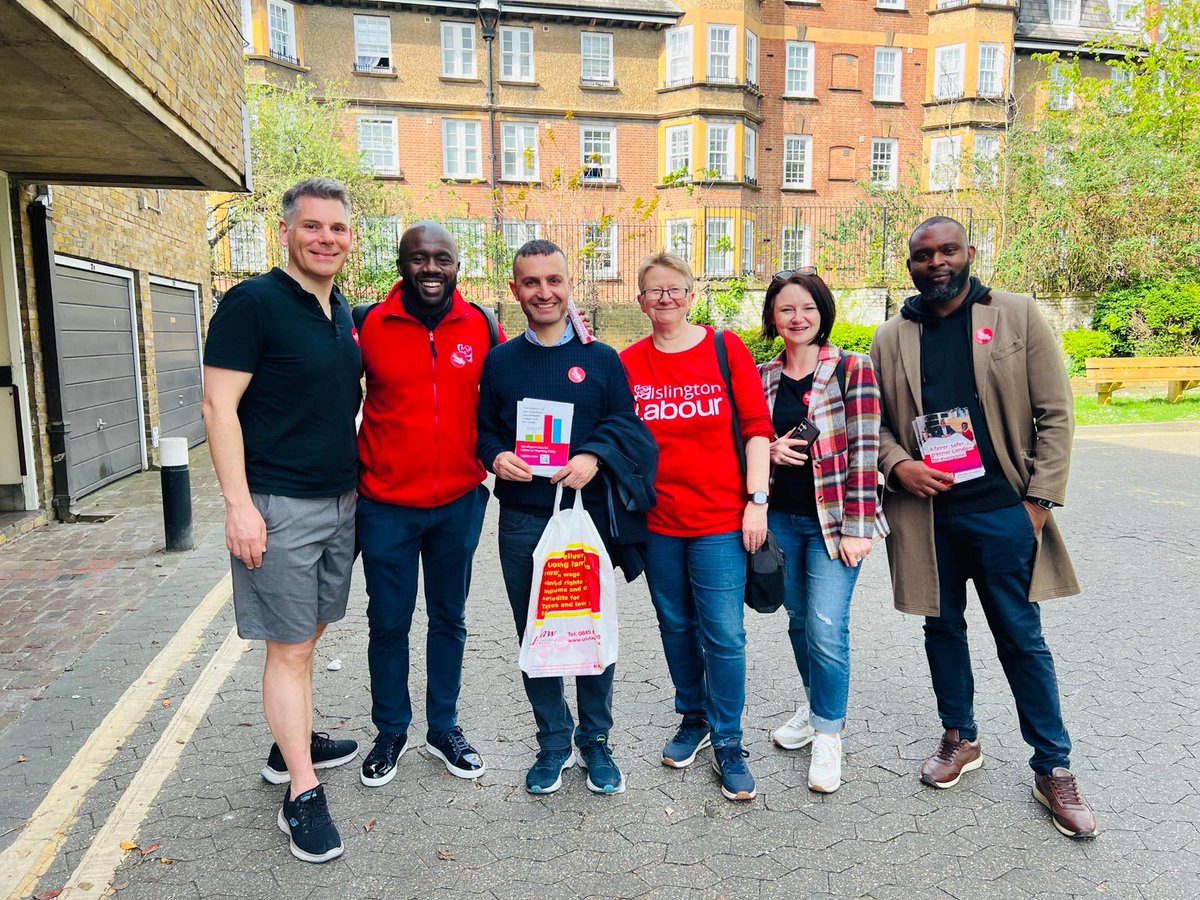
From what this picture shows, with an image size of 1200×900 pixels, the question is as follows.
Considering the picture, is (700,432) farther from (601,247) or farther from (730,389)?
(601,247)

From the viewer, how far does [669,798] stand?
10.8ft

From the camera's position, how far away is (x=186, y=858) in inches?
115

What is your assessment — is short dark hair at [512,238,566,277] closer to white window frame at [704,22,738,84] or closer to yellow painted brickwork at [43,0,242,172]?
yellow painted brickwork at [43,0,242,172]

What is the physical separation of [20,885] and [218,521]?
5.89 meters

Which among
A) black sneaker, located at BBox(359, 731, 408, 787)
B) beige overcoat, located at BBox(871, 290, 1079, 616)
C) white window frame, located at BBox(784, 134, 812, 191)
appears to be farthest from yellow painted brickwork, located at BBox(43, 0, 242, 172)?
white window frame, located at BBox(784, 134, 812, 191)

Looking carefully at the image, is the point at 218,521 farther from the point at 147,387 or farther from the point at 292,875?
the point at 292,875

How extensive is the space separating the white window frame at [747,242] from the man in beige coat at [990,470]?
2711cm

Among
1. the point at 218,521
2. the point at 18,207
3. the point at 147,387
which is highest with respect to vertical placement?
the point at 18,207

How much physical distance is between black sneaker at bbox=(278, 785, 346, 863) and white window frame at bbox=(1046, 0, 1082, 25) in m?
39.0

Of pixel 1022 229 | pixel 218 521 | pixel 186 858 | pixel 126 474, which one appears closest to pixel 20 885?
pixel 186 858

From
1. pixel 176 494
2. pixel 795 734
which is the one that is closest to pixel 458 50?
pixel 176 494

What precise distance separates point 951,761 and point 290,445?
2.79 m

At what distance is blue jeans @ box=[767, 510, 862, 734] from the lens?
3379 millimetres

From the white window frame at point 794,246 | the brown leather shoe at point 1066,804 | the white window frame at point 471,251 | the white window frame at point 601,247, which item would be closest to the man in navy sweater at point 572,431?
the brown leather shoe at point 1066,804
